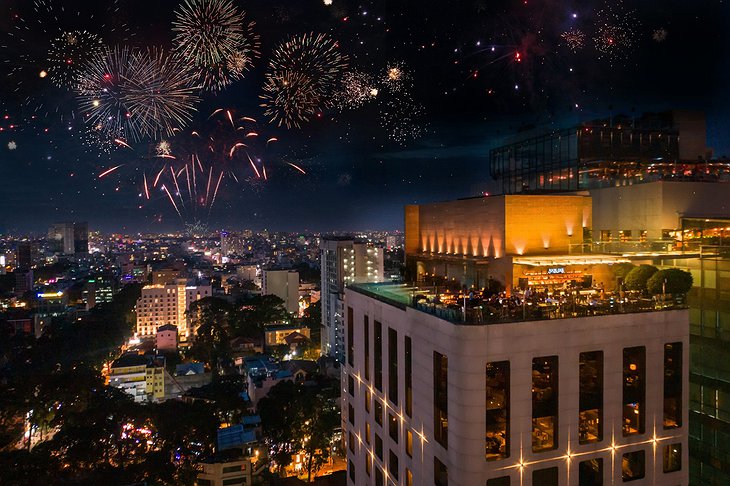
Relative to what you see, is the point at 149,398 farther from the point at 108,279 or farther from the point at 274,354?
the point at 108,279

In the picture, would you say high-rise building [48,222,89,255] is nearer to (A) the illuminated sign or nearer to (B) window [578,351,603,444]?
(A) the illuminated sign

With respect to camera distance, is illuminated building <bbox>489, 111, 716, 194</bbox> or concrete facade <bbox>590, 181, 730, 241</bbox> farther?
illuminated building <bbox>489, 111, 716, 194</bbox>

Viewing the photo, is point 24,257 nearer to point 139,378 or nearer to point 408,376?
point 139,378

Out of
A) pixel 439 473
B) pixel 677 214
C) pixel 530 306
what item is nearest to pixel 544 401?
pixel 530 306

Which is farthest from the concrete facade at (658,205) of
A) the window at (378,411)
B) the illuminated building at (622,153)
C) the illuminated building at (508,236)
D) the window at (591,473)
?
the window at (378,411)

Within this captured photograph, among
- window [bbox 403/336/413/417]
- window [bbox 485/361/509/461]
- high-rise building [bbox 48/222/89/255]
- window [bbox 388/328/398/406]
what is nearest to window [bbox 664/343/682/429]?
window [bbox 485/361/509/461]

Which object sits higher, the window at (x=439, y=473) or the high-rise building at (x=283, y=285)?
the window at (x=439, y=473)

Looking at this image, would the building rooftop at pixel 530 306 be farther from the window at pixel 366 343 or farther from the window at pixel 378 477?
the window at pixel 378 477
